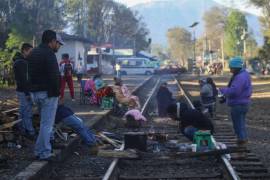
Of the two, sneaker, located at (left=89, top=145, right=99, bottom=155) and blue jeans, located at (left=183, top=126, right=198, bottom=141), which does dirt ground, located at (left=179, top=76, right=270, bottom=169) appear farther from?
sneaker, located at (left=89, top=145, right=99, bottom=155)

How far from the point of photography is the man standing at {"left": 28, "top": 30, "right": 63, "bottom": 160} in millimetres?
9281

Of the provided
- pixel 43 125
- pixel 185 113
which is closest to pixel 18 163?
pixel 43 125

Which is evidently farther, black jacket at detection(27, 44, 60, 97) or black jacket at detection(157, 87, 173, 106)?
black jacket at detection(157, 87, 173, 106)

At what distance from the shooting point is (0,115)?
11.8 m

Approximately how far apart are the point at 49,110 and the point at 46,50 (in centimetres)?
94

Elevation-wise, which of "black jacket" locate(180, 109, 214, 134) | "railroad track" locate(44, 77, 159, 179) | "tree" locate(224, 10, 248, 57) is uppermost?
"tree" locate(224, 10, 248, 57)

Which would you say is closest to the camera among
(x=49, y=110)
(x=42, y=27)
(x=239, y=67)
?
(x=49, y=110)

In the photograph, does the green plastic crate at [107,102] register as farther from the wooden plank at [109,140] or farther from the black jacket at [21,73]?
the black jacket at [21,73]

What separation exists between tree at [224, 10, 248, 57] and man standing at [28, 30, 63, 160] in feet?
351

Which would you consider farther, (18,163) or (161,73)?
(161,73)

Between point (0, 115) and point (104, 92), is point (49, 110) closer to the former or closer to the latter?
point (0, 115)

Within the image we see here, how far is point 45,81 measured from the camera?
9328 millimetres

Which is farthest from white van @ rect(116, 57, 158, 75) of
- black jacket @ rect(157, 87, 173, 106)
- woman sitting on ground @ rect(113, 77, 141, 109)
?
Answer: black jacket @ rect(157, 87, 173, 106)

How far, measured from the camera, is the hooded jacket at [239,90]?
10047mm
